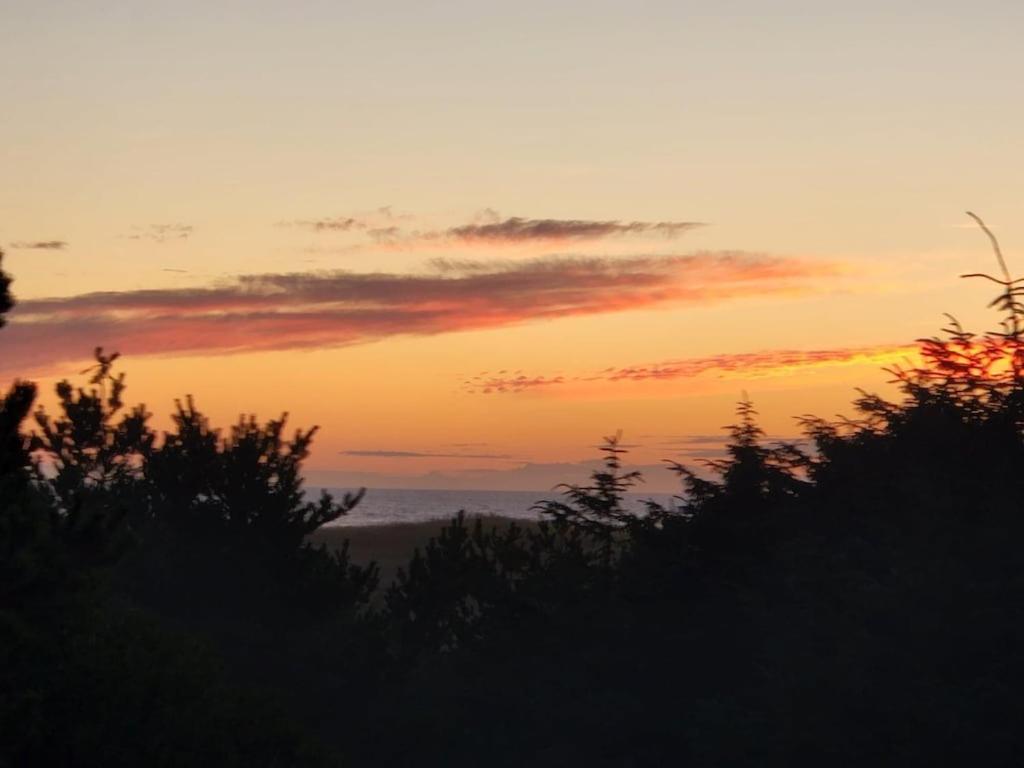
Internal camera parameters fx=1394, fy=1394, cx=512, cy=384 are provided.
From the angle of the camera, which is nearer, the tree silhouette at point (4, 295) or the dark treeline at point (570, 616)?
the tree silhouette at point (4, 295)

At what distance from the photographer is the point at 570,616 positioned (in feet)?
92.4

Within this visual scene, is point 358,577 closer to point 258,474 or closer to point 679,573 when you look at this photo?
point 258,474

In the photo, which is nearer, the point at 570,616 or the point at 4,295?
the point at 4,295

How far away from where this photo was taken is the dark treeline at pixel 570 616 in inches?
747

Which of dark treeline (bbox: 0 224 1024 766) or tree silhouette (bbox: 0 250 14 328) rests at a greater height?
tree silhouette (bbox: 0 250 14 328)

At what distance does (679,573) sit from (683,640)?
1.50m

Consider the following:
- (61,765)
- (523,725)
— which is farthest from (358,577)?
(61,765)

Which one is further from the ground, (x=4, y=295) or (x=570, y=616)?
(x=4, y=295)

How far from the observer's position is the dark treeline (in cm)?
1898

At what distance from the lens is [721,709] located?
22609 millimetres

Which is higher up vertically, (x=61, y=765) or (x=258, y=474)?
(x=258, y=474)

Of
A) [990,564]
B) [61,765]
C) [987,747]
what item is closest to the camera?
[987,747]

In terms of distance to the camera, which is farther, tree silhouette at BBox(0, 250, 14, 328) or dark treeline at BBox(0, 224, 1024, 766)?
dark treeline at BBox(0, 224, 1024, 766)

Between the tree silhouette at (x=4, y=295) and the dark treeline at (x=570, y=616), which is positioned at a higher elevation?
the tree silhouette at (x=4, y=295)
